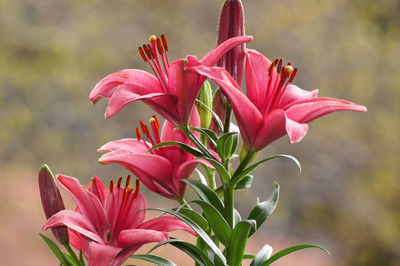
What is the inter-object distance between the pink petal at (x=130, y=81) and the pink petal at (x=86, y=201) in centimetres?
8

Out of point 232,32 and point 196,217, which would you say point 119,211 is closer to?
point 196,217

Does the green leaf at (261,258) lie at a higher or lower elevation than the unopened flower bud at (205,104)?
lower

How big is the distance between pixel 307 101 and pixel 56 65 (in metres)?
2.07

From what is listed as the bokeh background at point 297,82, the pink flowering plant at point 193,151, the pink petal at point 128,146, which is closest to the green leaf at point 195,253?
the pink flowering plant at point 193,151

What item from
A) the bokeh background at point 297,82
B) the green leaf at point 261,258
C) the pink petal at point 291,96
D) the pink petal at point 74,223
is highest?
the bokeh background at point 297,82

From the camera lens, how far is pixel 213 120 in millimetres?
528

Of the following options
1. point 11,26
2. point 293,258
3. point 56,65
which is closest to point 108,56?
point 56,65

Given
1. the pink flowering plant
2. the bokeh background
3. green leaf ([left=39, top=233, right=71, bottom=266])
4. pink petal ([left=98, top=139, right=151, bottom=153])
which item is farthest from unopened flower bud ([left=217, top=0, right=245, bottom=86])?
the bokeh background

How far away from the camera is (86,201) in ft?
1.60

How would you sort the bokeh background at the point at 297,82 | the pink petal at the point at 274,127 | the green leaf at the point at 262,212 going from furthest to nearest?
1. the bokeh background at the point at 297,82
2. the green leaf at the point at 262,212
3. the pink petal at the point at 274,127

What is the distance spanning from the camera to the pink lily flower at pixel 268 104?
41 cm

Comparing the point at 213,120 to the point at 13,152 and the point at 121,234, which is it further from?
the point at 13,152

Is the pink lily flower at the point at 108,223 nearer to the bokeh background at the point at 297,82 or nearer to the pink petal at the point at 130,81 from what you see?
the pink petal at the point at 130,81

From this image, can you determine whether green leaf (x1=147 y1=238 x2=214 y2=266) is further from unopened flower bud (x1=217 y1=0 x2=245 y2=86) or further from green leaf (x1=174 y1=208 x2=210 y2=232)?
unopened flower bud (x1=217 y1=0 x2=245 y2=86)
